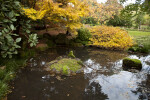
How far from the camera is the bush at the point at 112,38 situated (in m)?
9.98

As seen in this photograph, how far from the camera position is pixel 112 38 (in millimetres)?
10305

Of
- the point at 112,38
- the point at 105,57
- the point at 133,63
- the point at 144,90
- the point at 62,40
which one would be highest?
the point at 112,38

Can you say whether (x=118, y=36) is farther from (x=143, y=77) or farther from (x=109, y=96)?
(x=109, y=96)

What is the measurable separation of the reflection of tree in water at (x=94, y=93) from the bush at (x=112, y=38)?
6.37 meters

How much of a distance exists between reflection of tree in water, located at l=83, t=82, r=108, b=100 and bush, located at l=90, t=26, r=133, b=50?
6366 millimetres

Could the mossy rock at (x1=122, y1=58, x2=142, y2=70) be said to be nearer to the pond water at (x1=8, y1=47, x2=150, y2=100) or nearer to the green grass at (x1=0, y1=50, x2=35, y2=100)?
the pond water at (x1=8, y1=47, x2=150, y2=100)

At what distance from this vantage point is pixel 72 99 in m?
3.71

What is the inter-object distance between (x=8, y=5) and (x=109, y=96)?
4.86 meters

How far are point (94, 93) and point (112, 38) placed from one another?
730 cm

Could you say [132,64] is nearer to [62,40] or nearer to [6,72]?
[6,72]

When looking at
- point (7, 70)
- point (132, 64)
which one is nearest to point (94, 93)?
point (132, 64)

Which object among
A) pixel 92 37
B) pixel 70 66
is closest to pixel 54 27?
pixel 92 37

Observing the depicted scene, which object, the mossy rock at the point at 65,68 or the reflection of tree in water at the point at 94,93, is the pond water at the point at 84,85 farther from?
the mossy rock at the point at 65,68

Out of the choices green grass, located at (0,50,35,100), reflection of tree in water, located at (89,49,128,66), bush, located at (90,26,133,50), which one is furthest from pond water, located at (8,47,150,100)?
bush, located at (90,26,133,50)
